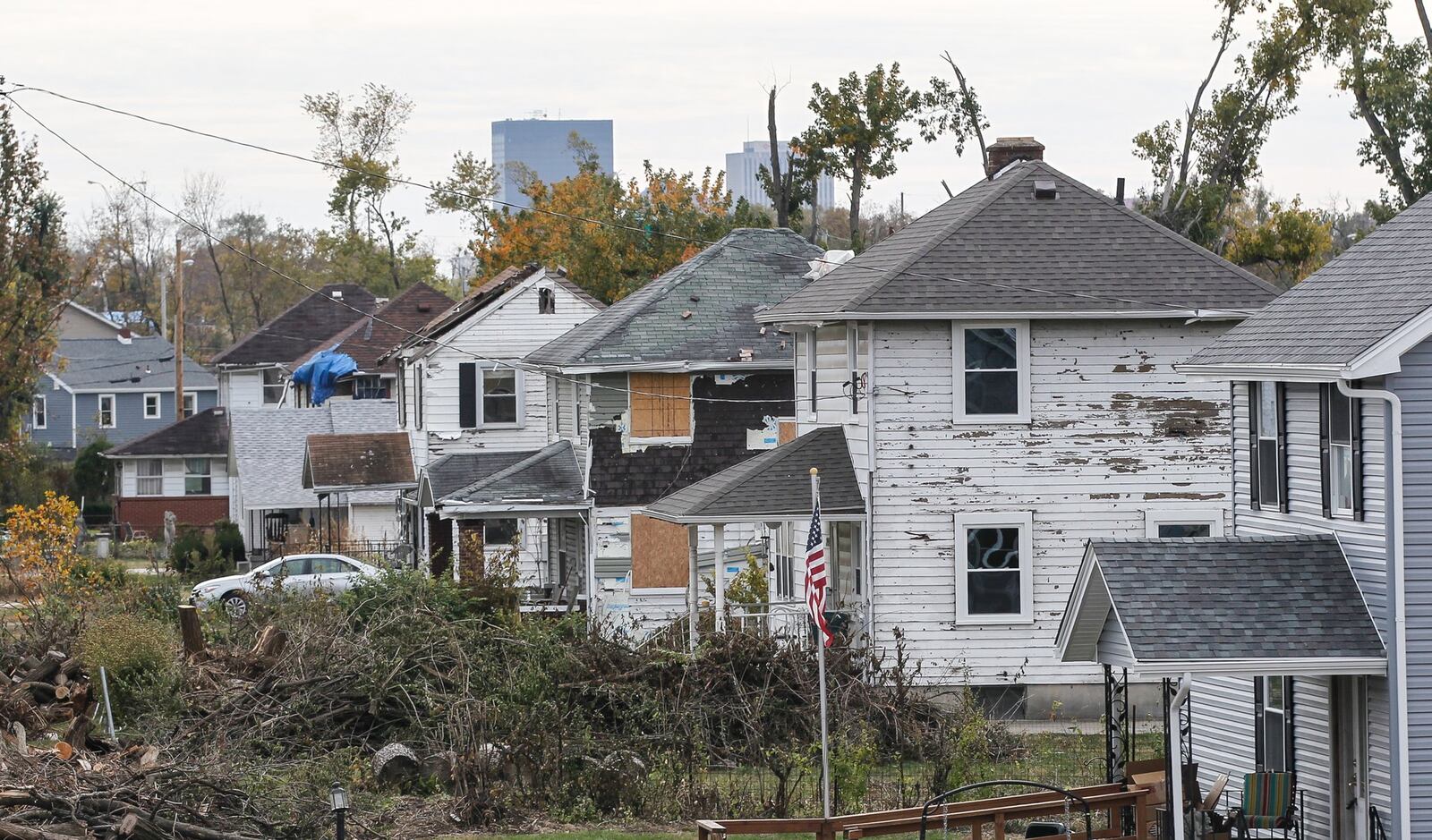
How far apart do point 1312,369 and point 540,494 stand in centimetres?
1851

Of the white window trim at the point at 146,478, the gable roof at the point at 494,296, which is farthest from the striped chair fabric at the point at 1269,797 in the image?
the white window trim at the point at 146,478

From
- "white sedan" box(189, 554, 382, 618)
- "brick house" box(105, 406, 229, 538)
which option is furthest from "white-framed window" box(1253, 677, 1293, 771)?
"brick house" box(105, 406, 229, 538)

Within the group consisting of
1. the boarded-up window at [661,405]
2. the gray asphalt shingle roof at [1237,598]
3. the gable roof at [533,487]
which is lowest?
the gray asphalt shingle roof at [1237,598]

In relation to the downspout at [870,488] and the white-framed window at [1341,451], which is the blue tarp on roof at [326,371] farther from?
the white-framed window at [1341,451]

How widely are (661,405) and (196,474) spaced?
110 feet

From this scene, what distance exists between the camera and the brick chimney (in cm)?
2881

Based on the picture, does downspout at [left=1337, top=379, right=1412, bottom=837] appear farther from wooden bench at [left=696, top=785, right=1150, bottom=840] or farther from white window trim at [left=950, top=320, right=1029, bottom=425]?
white window trim at [left=950, top=320, right=1029, bottom=425]

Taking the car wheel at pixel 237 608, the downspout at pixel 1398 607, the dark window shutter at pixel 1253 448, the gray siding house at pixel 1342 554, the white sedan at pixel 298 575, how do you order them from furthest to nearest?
the white sedan at pixel 298 575 → the car wheel at pixel 237 608 → the dark window shutter at pixel 1253 448 → the gray siding house at pixel 1342 554 → the downspout at pixel 1398 607

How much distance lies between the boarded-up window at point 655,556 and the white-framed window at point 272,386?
37.8 m

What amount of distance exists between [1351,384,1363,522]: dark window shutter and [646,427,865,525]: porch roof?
30.6 ft

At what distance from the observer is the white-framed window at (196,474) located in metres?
59.3

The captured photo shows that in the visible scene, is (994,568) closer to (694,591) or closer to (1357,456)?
(694,591)

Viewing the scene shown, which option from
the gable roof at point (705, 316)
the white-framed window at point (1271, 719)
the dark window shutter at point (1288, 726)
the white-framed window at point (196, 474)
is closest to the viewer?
A: the dark window shutter at point (1288, 726)

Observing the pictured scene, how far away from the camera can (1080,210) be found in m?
26.6
